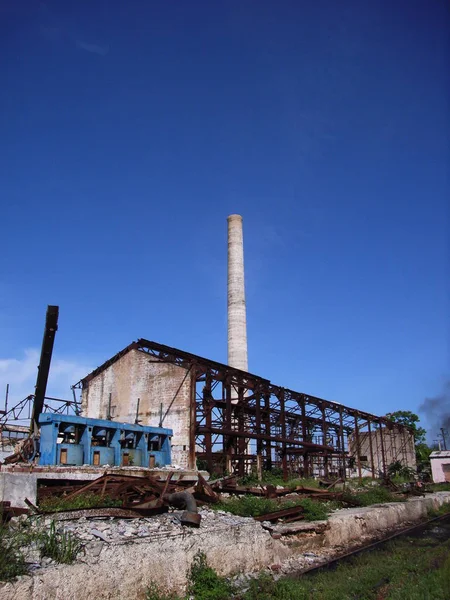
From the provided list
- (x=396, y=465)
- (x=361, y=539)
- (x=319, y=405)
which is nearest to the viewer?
(x=361, y=539)

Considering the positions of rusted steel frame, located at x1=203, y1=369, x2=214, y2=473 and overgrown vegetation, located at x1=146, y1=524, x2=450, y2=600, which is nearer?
overgrown vegetation, located at x1=146, y1=524, x2=450, y2=600

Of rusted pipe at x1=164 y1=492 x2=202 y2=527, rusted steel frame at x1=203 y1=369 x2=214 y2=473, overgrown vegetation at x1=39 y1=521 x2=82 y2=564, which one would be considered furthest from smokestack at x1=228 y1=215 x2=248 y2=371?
overgrown vegetation at x1=39 y1=521 x2=82 y2=564

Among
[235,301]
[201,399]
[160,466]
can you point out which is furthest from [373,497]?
[235,301]

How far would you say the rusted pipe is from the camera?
29.4ft

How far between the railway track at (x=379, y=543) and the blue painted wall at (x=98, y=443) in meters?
7.34

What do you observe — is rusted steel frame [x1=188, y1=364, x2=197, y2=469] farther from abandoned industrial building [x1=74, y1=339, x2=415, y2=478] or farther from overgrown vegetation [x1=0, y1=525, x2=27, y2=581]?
overgrown vegetation [x1=0, y1=525, x2=27, y2=581]

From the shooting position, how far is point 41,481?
478 inches

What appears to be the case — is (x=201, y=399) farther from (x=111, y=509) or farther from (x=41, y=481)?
(x=111, y=509)

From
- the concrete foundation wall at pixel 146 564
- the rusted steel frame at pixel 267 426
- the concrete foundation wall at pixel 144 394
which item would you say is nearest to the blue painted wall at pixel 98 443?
the concrete foundation wall at pixel 144 394

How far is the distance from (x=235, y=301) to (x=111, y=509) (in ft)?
84.3

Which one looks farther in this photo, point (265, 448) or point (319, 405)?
point (319, 405)

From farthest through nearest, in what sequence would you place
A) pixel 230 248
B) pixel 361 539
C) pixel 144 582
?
pixel 230 248 < pixel 361 539 < pixel 144 582

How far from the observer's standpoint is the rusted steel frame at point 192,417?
70.8 feet

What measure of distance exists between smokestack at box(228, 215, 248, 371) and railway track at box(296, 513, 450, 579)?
16.8 meters
